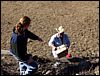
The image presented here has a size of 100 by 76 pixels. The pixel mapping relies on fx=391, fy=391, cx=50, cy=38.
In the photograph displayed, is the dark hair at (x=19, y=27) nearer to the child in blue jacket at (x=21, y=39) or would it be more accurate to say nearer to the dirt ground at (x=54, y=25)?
the child in blue jacket at (x=21, y=39)

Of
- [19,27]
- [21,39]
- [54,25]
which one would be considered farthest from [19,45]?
[54,25]

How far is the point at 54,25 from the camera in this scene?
562 inches

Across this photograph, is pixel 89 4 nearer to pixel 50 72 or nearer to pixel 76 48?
pixel 76 48

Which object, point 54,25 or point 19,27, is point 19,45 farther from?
point 54,25

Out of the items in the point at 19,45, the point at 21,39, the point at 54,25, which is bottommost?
the point at 19,45

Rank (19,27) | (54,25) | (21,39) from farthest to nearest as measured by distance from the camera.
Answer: (54,25) < (21,39) < (19,27)

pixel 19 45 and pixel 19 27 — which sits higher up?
pixel 19 27

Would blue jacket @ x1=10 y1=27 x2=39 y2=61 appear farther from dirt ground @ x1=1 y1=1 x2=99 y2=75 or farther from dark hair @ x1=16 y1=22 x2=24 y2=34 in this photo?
dirt ground @ x1=1 y1=1 x2=99 y2=75

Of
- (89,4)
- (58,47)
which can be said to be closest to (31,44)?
(58,47)

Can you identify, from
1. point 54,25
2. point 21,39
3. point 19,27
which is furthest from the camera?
point 54,25

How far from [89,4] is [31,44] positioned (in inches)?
232

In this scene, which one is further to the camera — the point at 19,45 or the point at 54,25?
the point at 54,25

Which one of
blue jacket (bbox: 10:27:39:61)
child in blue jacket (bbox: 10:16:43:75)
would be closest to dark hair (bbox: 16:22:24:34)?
child in blue jacket (bbox: 10:16:43:75)

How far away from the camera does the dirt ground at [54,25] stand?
10.4 meters
